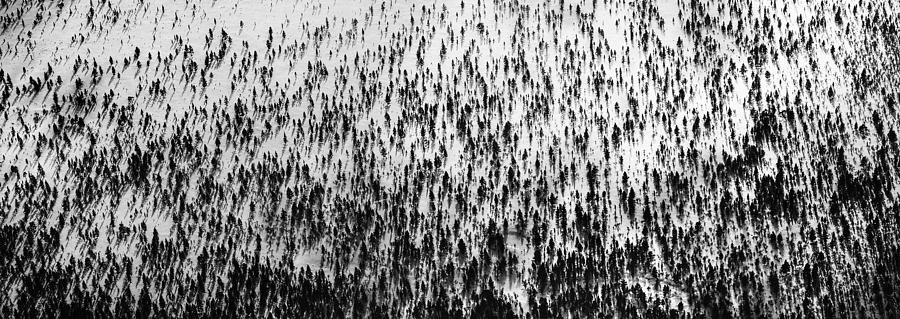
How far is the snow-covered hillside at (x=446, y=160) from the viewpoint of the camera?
124 m

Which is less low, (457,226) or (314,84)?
(314,84)

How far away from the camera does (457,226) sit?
13088 centimetres

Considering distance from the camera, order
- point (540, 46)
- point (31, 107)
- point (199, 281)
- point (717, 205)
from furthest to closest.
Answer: point (540, 46) → point (31, 107) → point (717, 205) → point (199, 281)

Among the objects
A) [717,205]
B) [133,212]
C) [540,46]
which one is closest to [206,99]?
[133,212]

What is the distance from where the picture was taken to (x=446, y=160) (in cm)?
14112

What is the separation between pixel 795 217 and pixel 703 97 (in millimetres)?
32837

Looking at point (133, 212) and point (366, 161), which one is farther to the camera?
point (366, 161)

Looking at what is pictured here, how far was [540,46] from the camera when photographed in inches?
6590

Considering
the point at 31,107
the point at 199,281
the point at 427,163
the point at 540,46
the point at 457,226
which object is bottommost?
the point at 199,281

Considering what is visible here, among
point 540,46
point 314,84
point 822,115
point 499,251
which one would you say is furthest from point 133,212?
point 822,115

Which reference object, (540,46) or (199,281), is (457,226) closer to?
(199,281)

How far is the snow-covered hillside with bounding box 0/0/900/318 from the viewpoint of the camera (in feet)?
405

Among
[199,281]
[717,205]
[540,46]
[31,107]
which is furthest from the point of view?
[540,46]

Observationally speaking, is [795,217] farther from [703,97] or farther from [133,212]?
[133,212]
